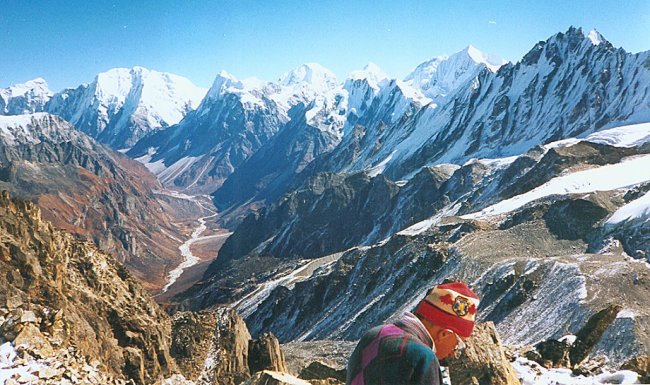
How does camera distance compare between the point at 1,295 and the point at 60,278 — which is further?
the point at 60,278

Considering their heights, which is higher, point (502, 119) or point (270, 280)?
point (502, 119)

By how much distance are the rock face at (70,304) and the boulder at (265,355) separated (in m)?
4.14

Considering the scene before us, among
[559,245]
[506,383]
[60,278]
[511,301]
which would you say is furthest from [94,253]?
[559,245]

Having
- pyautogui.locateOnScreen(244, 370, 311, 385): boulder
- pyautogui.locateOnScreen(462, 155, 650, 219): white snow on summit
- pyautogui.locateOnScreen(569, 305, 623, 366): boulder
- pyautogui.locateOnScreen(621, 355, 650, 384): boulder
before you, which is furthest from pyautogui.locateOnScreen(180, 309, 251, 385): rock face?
pyautogui.locateOnScreen(462, 155, 650, 219): white snow on summit

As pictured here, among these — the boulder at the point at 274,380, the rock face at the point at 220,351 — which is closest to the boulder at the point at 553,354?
the rock face at the point at 220,351

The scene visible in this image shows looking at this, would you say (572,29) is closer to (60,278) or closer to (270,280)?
(270,280)

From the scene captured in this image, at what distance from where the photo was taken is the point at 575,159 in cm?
9712

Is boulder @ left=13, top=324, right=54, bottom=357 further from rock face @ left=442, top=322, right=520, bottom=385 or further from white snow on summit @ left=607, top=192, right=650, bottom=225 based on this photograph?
white snow on summit @ left=607, top=192, right=650, bottom=225

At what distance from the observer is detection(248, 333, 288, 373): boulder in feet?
76.8

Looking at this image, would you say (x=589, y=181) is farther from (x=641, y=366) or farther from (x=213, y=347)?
(x=213, y=347)

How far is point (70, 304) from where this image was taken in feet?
73.1

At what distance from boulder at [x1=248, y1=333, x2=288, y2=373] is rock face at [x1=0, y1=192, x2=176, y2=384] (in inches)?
163

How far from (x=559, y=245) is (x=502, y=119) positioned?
130 m

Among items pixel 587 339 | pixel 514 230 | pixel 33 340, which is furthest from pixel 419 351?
pixel 514 230
